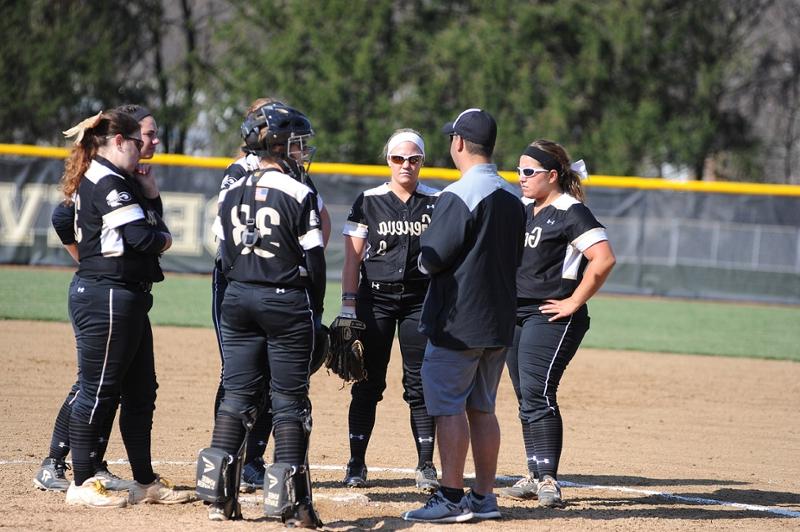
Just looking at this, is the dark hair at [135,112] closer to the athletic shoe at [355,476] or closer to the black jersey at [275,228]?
the black jersey at [275,228]

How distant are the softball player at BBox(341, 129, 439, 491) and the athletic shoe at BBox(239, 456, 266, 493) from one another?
0.51 m

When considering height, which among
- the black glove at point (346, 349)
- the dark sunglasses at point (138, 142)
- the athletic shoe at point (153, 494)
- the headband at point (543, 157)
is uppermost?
the headband at point (543, 157)

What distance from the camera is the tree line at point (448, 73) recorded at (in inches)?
1047

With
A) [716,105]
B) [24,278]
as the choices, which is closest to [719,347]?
[24,278]

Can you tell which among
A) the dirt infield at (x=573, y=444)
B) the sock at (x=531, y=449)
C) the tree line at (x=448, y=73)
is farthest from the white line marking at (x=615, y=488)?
the tree line at (x=448, y=73)

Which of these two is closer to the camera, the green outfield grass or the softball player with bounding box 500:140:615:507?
the softball player with bounding box 500:140:615:507

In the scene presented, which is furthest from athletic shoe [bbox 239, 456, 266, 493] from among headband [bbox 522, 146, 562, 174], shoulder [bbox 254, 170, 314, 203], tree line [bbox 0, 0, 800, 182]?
tree line [bbox 0, 0, 800, 182]

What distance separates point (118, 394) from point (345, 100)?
2270cm

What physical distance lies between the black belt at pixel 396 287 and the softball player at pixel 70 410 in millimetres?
1343

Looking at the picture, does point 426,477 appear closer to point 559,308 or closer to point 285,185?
point 559,308

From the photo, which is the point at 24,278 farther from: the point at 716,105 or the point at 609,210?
the point at 716,105

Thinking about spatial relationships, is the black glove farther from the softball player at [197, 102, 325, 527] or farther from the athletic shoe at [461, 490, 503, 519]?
the athletic shoe at [461, 490, 503, 519]

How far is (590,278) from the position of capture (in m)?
5.73

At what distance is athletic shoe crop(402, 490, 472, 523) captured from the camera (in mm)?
5055
